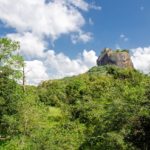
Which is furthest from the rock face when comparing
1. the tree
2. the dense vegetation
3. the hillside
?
the tree

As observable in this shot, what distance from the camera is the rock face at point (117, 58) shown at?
18238 cm

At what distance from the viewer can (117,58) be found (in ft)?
609

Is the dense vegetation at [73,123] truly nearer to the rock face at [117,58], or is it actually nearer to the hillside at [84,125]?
the hillside at [84,125]

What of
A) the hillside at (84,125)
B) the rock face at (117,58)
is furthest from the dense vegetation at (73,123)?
the rock face at (117,58)

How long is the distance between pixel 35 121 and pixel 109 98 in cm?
2355

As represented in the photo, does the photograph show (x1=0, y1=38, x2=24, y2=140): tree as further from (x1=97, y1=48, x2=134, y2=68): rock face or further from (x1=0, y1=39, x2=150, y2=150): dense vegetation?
(x1=97, y1=48, x2=134, y2=68): rock face

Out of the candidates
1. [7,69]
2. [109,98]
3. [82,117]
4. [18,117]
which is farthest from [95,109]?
[7,69]

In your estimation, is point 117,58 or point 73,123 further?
point 117,58

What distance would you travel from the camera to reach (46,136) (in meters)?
37.0

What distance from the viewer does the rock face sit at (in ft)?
598

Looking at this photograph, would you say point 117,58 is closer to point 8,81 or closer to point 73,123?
point 73,123

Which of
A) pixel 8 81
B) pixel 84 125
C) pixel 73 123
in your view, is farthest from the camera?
pixel 73 123

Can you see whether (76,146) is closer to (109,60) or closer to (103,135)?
(103,135)

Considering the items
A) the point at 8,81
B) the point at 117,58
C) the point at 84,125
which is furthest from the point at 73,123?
the point at 117,58
